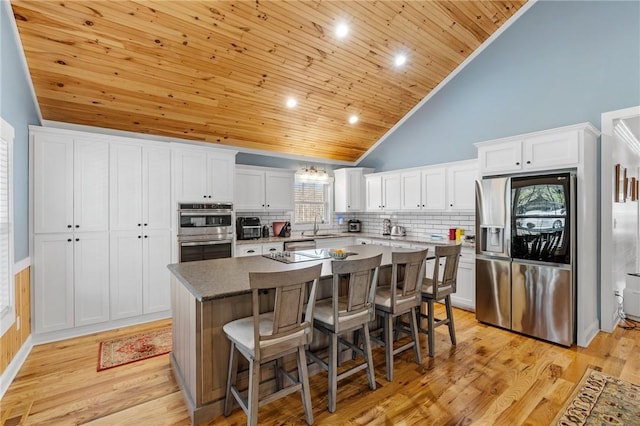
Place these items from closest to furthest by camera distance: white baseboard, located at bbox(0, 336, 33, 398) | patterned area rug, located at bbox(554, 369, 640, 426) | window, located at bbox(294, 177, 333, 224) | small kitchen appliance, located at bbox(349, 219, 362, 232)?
patterned area rug, located at bbox(554, 369, 640, 426) → white baseboard, located at bbox(0, 336, 33, 398) → window, located at bbox(294, 177, 333, 224) → small kitchen appliance, located at bbox(349, 219, 362, 232)

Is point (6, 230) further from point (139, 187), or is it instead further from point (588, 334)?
point (588, 334)

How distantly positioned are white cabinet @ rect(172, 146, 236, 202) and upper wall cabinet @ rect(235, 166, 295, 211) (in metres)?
0.48

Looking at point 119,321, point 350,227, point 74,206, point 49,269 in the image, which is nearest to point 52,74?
point 74,206

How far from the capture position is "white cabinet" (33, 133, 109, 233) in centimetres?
339

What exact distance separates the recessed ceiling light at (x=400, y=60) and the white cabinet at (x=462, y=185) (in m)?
1.71

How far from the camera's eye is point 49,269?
3439 millimetres


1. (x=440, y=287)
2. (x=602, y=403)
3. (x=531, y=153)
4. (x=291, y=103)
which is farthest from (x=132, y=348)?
(x=531, y=153)

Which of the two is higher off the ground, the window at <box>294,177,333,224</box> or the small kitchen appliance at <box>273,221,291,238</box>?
the window at <box>294,177,333,224</box>

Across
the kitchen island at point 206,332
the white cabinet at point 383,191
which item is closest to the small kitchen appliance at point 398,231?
the white cabinet at point 383,191

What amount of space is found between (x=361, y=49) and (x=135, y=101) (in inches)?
116

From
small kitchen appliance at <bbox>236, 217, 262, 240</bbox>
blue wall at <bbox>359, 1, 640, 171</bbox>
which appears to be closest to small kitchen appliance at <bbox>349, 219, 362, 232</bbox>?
blue wall at <bbox>359, 1, 640, 171</bbox>

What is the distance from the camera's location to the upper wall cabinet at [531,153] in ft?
10.8

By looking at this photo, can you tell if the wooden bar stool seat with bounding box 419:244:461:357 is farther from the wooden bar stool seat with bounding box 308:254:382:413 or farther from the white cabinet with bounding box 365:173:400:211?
the white cabinet with bounding box 365:173:400:211

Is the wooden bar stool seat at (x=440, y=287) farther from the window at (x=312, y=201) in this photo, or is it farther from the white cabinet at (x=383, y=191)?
the window at (x=312, y=201)
